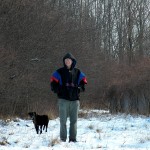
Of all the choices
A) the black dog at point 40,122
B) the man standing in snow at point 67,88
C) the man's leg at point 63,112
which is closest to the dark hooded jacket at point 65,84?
the man standing in snow at point 67,88

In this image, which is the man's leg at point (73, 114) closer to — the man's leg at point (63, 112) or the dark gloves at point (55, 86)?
the man's leg at point (63, 112)

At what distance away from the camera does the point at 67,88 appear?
355 inches

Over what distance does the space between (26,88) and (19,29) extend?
2.85 meters

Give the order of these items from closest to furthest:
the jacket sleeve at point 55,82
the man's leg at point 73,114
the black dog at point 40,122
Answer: the jacket sleeve at point 55,82 → the man's leg at point 73,114 → the black dog at point 40,122

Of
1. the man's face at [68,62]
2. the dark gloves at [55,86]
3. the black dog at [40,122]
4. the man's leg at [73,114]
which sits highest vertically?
the man's face at [68,62]

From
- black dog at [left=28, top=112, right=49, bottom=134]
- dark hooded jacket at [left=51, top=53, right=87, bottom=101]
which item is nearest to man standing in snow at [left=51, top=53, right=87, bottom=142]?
dark hooded jacket at [left=51, top=53, right=87, bottom=101]

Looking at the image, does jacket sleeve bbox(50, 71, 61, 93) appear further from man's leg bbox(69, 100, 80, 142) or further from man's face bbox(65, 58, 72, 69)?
man's leg bbox(69, 100, 80, 142)

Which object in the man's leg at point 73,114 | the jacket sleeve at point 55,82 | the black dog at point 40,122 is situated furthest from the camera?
the black dog at point 40,122

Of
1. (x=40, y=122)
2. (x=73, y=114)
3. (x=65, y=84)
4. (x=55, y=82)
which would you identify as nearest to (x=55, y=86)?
(x=55, y=82)

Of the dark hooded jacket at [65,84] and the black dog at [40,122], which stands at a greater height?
the dark hooded jacket at [65,84]

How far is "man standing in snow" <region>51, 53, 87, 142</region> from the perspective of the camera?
9.02 metres

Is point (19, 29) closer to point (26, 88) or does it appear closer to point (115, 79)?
point (26, 88)

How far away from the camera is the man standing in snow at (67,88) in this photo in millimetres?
9016

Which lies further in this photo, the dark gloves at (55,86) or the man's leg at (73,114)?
the man's leg at (73,114)
